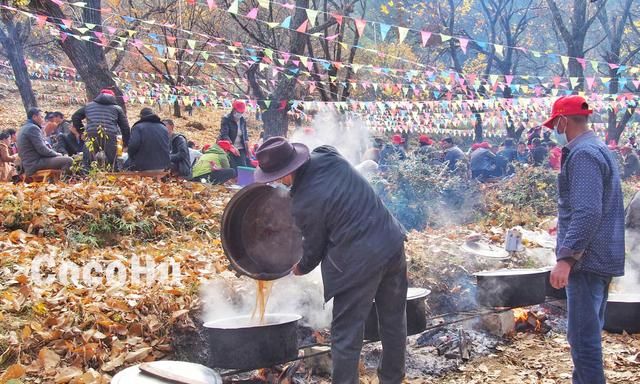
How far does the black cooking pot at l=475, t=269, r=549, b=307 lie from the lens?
6707mm

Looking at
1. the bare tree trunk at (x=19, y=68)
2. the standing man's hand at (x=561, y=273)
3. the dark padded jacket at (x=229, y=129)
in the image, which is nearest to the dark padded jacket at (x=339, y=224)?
the standing man's hand at (x=561, y=273)

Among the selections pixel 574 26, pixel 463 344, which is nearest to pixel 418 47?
pixel 574 26

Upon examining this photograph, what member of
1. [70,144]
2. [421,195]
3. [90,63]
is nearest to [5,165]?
[70,144]

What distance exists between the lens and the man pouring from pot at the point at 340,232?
429 cm

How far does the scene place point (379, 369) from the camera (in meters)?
4.79

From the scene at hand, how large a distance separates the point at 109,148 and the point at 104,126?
49 centimetres

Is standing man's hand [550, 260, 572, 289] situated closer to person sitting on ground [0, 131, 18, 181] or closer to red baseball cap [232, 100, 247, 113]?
red baseball cap [232, 100, 247, 113]

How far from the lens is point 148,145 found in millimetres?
10758

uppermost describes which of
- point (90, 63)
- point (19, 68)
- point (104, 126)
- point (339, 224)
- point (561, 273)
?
point (19, 68)

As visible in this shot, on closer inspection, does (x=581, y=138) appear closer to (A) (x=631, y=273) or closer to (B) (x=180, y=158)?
(A) (x=631, y=273)

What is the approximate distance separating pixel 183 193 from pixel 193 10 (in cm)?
1512

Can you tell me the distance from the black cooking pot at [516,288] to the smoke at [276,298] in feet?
6.44

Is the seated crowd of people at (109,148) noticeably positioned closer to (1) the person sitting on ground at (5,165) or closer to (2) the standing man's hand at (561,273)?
(1) the person sitting on ground at (5,165)

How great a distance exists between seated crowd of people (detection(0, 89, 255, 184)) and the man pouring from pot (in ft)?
21.6
